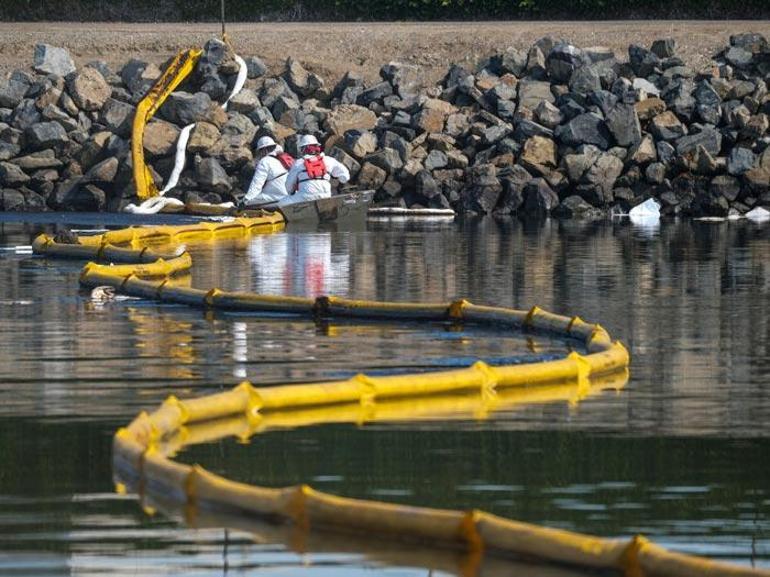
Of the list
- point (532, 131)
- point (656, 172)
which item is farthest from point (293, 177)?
point (656, 172)

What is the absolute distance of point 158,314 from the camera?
829 inches

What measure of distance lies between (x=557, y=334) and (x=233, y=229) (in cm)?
1486

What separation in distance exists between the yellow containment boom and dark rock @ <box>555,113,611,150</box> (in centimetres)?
783

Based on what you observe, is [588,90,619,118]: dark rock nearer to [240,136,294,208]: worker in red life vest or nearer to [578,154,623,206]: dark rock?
[578,154,623,206]: dark rock

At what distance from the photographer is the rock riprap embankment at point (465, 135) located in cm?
4078

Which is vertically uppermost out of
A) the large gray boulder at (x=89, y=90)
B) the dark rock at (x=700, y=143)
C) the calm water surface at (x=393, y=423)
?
the large gray boulder at (x=89, y=90)

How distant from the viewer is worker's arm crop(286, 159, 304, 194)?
34.8 m

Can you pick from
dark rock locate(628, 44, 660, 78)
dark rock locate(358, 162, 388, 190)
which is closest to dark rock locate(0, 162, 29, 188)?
dark rock locate(358, 162, 388, 190)

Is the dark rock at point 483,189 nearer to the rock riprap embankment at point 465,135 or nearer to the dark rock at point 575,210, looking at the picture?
the rock riprap embankment at point 465,135

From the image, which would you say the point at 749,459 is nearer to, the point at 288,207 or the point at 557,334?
the point at 557,334

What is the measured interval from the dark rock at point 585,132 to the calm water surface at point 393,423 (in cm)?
1462

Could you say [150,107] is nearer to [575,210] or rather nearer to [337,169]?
[337,169]

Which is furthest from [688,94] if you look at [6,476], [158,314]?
[6,476]

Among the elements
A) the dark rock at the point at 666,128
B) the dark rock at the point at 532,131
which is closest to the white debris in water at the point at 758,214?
the dark rock at the point at 666,128
